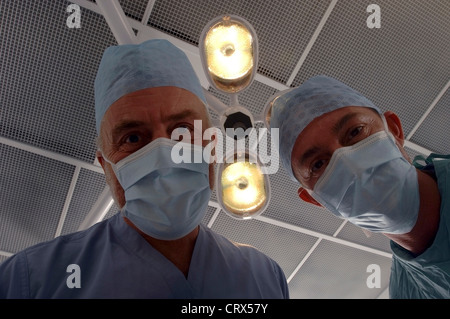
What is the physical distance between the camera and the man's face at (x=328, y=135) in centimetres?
175

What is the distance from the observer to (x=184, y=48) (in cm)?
219

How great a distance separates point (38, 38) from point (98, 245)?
1.44 meters

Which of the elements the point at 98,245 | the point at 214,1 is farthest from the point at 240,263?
the point at 214,1

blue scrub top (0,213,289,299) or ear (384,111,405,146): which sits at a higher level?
ear (384,111,405,146)

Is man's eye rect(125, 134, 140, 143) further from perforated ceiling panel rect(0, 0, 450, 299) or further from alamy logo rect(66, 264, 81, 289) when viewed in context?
perforated ceiling panel rect(0, 0, 450, 299)

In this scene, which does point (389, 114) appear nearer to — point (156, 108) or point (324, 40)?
point (324, 40)

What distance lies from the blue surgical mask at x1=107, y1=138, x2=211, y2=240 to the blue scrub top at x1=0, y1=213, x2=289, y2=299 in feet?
0.31

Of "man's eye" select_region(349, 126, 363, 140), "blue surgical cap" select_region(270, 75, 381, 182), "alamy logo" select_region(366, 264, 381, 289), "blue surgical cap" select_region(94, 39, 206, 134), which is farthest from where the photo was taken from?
"alamy logo" select_region(366, 264, 381, 289)

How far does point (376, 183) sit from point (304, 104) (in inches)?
21.8

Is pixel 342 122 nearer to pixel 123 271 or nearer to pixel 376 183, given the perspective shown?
pixel 376 183

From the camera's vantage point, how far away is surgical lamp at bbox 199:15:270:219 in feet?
5.03

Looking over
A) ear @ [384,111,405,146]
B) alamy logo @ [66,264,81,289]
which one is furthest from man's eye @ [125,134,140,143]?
ear @ [384,111,405,146]

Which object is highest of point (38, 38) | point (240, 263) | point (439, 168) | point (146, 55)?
point (38, 38)

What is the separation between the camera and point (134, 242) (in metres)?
1.22
